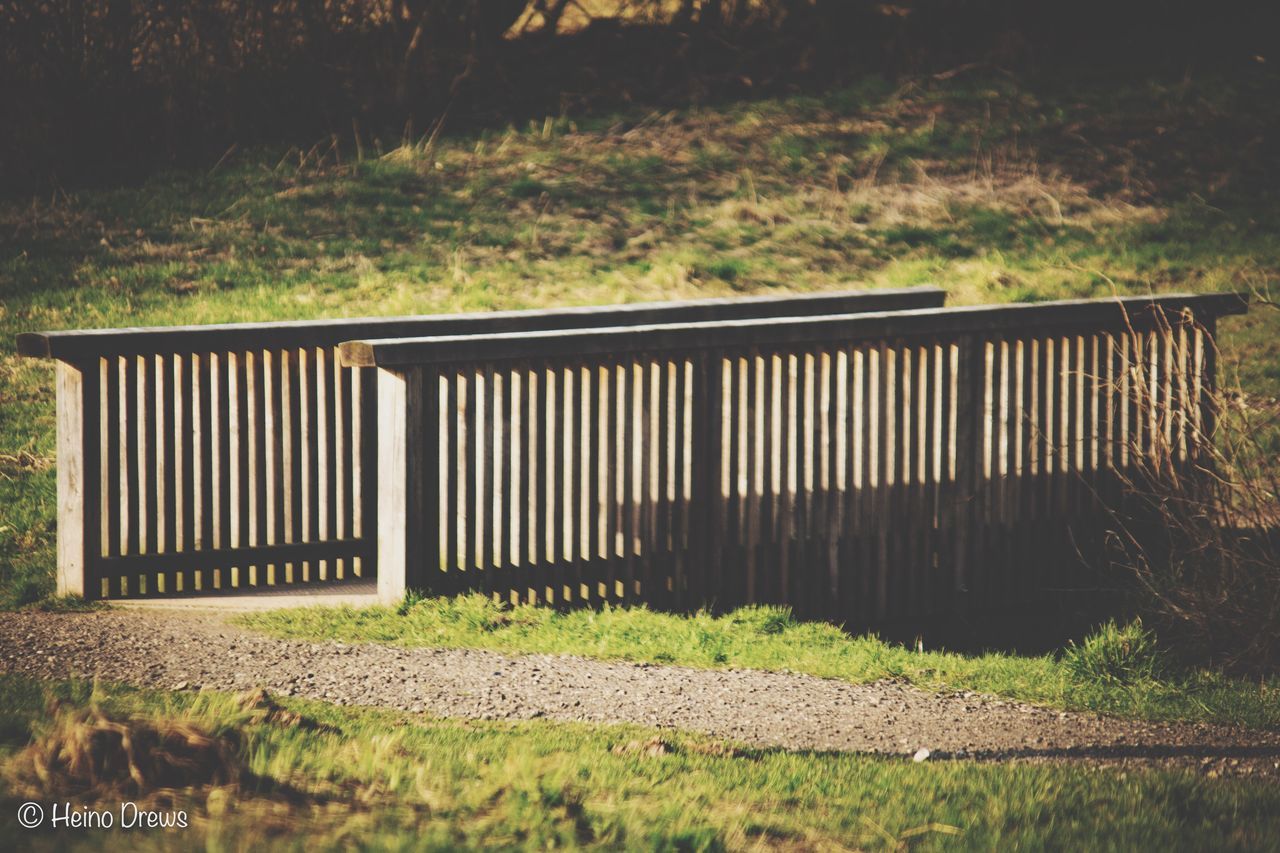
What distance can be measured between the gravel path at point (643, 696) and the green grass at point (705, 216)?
473 centimetres

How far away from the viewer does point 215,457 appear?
8.20 metres

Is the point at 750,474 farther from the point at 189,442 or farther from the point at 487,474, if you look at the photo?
the point at 189,442

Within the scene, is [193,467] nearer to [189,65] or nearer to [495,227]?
[495,227]

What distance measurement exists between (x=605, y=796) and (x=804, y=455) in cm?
402

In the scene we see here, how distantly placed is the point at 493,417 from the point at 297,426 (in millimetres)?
1272

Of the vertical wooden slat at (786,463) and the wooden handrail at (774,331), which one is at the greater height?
the wooden handrail at (774,331)

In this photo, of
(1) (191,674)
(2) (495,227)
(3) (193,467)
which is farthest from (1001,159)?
(1) (191,674)

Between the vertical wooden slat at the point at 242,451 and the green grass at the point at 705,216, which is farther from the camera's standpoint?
the green grass at the point at 705,216

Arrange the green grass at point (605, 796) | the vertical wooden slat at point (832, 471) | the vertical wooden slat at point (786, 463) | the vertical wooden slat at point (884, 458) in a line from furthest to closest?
the vertical wooden slat at point (884, 458)
the vertical wooden slat at point (832, 471)
the vertical wooden slat at point (786, 463)
the green grass at point (605, 796)

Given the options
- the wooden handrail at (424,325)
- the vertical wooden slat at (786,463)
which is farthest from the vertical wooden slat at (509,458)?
the vertical wooden slat at (786,463)

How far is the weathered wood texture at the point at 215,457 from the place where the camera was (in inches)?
310

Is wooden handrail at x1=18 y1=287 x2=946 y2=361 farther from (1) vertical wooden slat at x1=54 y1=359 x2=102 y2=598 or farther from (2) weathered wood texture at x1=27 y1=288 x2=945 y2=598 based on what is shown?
(1) vertical wooden slat at x1=54 y1=359 x2=102 y2=598

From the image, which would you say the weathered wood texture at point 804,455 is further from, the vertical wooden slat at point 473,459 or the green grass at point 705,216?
the green grass at point 705,216

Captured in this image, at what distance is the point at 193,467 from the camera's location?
321 inches
